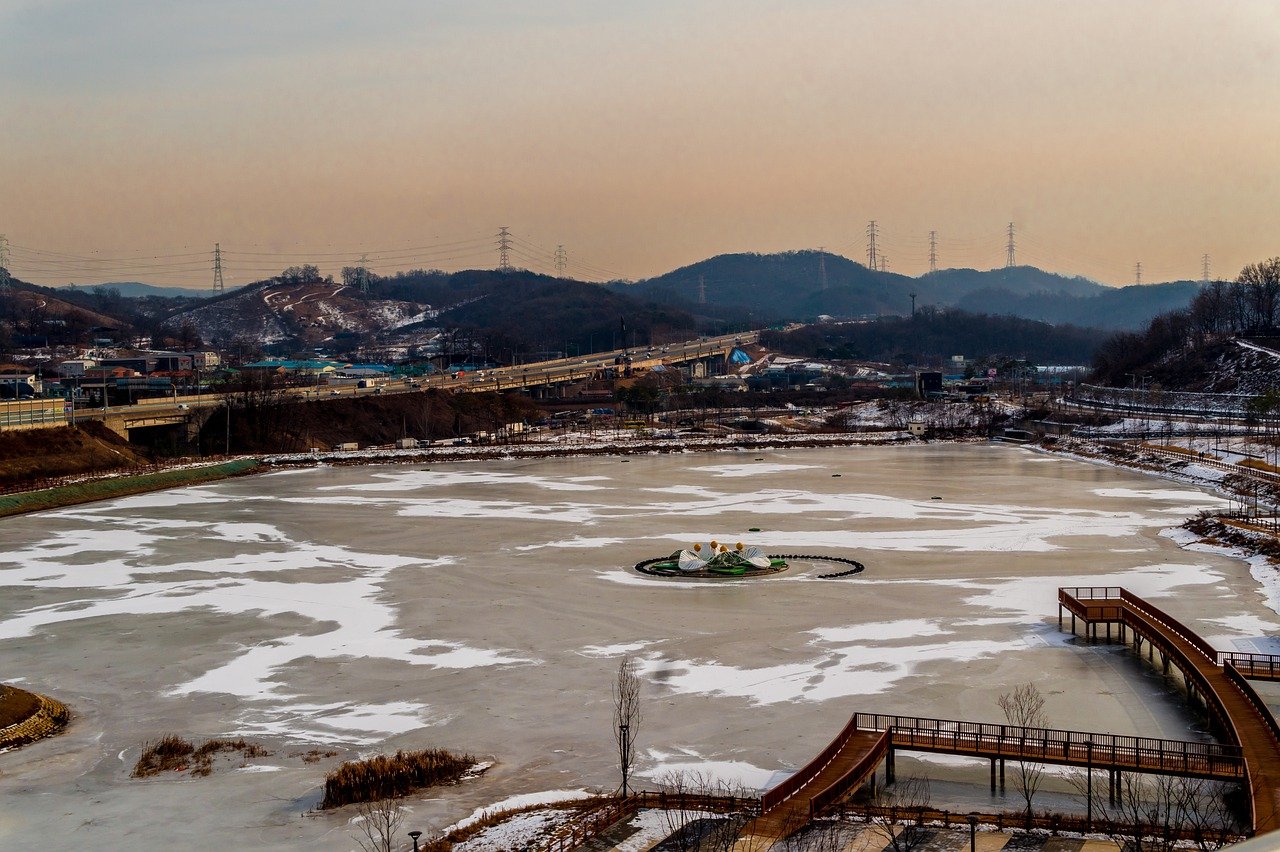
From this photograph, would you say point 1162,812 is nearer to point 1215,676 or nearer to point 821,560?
point 1215,676

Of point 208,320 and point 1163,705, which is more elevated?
point 208,320

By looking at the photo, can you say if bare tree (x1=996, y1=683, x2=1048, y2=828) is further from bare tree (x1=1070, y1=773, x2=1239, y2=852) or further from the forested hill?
the forested hill

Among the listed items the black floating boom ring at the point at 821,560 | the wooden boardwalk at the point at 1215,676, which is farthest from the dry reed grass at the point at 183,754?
the black floating boom ring at the point at 821,560

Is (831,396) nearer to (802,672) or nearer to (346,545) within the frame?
(346,545)

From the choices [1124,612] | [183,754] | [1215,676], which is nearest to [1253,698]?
[1215,676]

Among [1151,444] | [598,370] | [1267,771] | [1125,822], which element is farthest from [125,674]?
[598,370]

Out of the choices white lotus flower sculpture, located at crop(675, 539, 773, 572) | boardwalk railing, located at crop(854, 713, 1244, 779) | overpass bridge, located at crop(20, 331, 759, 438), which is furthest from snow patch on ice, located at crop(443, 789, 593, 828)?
overpass bridge, located at crop(20, 331, 759, 438)

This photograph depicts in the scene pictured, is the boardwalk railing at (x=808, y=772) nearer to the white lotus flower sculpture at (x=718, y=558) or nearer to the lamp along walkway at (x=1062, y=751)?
the lamp along walkway at (x=1062, y=751)
